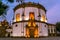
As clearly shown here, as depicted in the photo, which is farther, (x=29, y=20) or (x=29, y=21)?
(x=29, y=20)

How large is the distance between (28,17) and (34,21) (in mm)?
1911

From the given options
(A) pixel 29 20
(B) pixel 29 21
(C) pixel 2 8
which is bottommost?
(B) pixel 29 21

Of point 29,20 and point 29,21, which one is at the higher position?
point 29,20

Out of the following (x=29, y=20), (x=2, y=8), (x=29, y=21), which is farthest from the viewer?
(x=29, y=20)

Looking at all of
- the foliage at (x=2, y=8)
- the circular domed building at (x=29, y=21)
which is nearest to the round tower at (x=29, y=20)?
the circular domed building at (x=29, y=21)

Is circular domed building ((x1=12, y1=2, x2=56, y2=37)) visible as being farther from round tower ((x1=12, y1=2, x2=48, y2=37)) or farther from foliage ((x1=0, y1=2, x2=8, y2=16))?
foliage ((x1=0, y1=2, x2=8, y2=16))

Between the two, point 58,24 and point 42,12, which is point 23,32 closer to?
point 42,12

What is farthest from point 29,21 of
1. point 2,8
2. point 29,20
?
point 2,8

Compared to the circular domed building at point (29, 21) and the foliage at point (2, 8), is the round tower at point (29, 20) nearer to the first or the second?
the circular domed building at point (29, 21)

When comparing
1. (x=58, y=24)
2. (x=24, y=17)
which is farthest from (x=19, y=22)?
(x=58, y=24)

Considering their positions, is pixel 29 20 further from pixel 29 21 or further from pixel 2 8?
pixel 2 8

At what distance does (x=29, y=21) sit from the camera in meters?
37.1

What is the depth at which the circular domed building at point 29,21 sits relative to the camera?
36.9 m

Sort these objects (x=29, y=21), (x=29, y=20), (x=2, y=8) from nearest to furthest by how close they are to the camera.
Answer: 1. (x=2, y=8)
2. (x=29, y=21)
3. (x=29, y=20)
